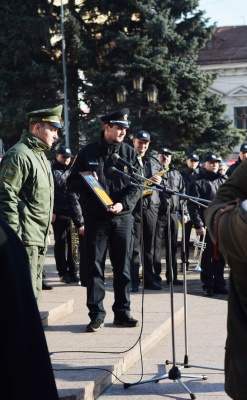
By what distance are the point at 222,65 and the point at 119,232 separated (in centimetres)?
5002

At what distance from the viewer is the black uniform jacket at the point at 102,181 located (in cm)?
727

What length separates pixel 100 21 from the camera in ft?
111

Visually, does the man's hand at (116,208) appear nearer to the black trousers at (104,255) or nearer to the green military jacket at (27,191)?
the black trousers at (104,255)

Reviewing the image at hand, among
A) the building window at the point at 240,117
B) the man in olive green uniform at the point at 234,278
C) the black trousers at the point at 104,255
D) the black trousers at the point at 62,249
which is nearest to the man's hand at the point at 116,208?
the black trousers at the point at 104,255

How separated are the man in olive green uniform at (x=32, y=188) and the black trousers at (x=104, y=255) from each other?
1092 mm

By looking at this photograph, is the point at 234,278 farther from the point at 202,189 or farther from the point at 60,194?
the point at 60,194

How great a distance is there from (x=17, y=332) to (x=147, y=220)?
9.29m

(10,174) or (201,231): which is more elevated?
(10,174)

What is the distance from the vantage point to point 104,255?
7.34 meters

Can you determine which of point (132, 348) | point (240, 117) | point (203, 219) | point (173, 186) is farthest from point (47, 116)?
point (240, 117)

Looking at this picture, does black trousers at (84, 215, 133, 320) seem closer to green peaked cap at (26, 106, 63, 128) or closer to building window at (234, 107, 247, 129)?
green peaked cap at (26, 106, 63, 128)

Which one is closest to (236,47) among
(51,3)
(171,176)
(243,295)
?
(51,3)

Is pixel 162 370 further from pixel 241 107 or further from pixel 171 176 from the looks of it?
pixel 241 107

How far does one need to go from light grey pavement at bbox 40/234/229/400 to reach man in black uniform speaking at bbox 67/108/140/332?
0.40 m
